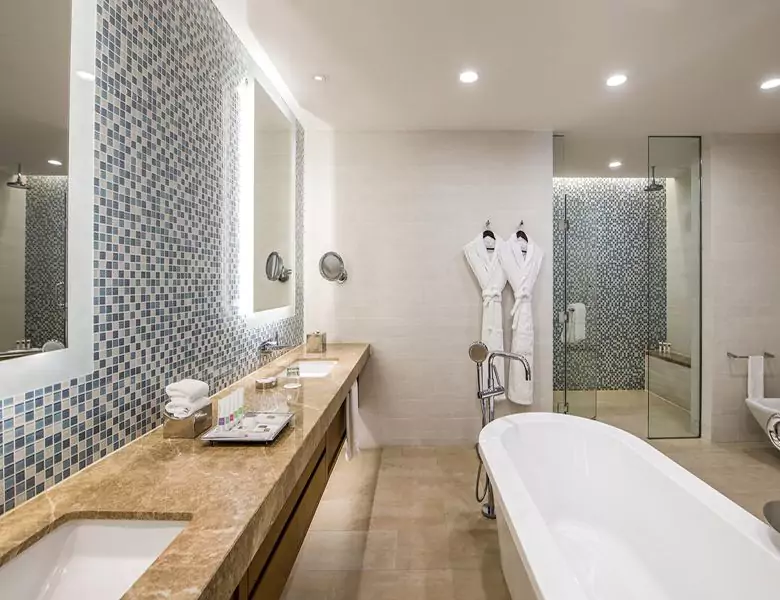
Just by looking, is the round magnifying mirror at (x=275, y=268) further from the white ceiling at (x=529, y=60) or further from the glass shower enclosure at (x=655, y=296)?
the glass shower enclosure at (x=655, y=296)

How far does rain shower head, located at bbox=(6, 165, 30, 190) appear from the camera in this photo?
3.15ft

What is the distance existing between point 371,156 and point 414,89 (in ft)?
2.82

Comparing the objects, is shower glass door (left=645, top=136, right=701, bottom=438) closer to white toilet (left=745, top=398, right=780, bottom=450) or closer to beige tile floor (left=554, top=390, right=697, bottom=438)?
beige tile floor (left=554, top=390, right=697, bottom=438)

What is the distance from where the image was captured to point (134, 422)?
A: 4.51 feet

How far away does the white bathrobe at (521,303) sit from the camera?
338 cm

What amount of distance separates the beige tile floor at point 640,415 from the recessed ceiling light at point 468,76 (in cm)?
267

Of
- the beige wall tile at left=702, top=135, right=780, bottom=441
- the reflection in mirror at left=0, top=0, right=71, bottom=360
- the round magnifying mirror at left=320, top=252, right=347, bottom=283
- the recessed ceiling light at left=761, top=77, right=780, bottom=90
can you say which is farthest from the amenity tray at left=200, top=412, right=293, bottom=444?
the beige wall tile at left=702, top=135, right=780, bottom=441

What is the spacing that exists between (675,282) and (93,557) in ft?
15.0

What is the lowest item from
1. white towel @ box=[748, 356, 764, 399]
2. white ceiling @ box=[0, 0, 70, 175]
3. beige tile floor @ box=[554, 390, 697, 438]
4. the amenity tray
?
beige tile floor @ box=[554, 390, 697, 438]

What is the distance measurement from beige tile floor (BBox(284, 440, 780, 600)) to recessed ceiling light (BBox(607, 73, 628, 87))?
2770 mm

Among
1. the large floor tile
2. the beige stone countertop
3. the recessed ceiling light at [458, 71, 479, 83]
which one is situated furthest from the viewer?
the recessed ceiling light at [458, 71, 479, 83]

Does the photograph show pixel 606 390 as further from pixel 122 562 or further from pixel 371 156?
pixel 122 562

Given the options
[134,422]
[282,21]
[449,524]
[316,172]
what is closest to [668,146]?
[316,172]

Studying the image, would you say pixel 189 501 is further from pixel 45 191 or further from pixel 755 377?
pixel 755 377
